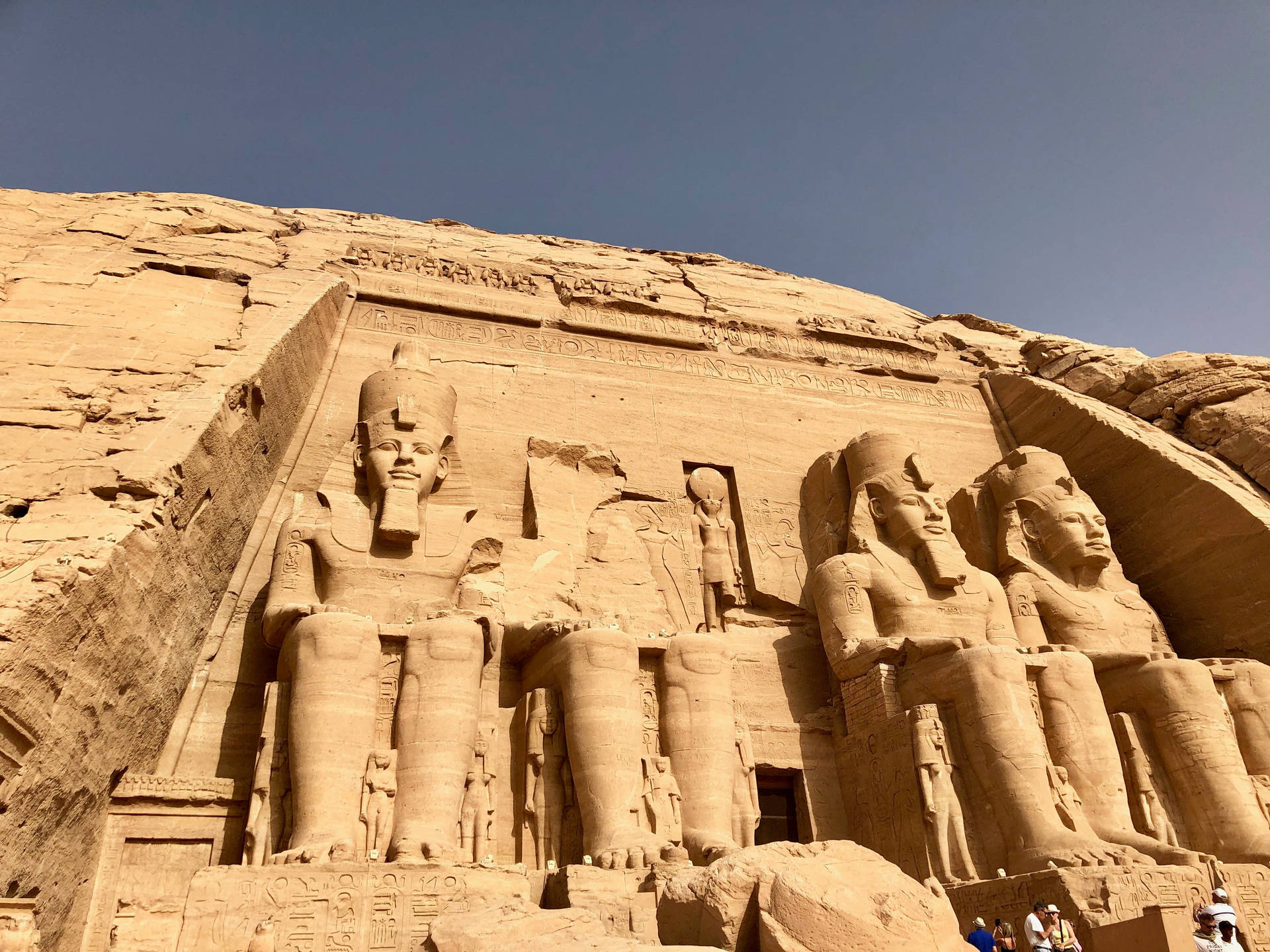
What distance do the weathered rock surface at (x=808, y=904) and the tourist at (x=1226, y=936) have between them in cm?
97

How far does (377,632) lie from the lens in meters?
4.82

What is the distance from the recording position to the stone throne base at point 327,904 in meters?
3.67

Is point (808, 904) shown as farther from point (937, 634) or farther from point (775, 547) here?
point (775, 547)

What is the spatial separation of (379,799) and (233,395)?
2.34 metres

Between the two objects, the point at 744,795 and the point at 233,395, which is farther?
the point at 233,395

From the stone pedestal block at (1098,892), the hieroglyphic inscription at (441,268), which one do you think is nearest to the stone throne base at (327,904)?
the stone pedestal block at (1098,892)

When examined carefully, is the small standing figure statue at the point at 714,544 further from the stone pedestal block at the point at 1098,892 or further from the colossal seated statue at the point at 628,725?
the stone pedestal block at the point at 1098,892

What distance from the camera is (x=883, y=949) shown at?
10.0 ft

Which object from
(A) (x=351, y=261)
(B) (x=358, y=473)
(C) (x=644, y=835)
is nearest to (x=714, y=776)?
(C) (x=644, y=835)

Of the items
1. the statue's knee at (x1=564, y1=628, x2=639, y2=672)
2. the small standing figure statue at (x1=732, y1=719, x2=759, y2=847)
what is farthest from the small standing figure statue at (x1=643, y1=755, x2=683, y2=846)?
the statue's knee at (x1=564, y1=628, x2=639, y2=672)

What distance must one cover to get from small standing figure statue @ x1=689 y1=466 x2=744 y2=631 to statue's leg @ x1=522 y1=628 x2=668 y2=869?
161 cm

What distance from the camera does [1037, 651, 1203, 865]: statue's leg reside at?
16.6 ft

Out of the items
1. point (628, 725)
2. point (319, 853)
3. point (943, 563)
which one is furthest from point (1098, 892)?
point (319, 853)

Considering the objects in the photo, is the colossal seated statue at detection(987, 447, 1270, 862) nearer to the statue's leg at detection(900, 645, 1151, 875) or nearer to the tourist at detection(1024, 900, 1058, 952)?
the statue's leg at detection(900, 645, 1151, 875)
